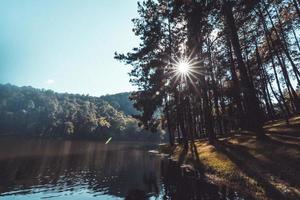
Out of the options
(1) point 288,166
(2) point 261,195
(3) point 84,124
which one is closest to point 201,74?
(1) point 288,166

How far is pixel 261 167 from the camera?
1745 centimetres

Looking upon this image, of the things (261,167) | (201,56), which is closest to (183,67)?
(201,56)

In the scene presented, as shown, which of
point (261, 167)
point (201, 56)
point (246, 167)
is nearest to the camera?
point (261, 167)

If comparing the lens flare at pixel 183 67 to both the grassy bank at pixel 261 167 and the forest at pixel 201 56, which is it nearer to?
the forest at pixel 201 56

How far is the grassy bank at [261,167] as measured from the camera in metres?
14.0

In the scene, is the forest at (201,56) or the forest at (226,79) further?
the forest at (201,56)

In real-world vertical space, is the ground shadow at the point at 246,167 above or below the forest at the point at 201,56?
below

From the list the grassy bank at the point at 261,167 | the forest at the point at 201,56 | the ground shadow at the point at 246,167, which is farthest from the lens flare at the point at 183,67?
the grassy bank at the point at 261,167

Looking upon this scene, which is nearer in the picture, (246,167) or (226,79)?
(246,167)

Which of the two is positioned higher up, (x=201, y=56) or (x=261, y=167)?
(x=201, y=56)

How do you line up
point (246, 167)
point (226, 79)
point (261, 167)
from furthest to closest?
point (226, 79) < point (246, 167) < point (261, 167)

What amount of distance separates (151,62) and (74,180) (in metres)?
21.0

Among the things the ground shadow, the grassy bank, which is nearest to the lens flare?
the ground shadow

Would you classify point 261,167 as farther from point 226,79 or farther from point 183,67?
point 226,79
